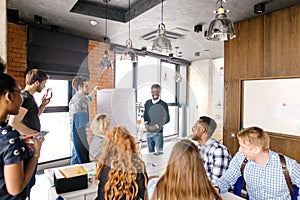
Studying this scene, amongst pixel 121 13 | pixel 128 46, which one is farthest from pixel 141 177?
pixel 121 13

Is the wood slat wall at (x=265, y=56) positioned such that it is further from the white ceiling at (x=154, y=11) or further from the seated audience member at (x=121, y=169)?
the seated audience member at (x=121, y=169)

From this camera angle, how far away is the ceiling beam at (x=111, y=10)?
8.20 ft

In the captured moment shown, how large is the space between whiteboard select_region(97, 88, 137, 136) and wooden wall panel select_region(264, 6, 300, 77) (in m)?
2.37

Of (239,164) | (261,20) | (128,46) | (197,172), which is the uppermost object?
(261,20)

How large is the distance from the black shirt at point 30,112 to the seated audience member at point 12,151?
2.55 ft

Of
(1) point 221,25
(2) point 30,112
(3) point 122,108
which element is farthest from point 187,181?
(2) point 30,112

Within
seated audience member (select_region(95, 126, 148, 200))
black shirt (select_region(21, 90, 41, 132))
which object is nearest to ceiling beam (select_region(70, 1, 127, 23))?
black shirt (select_region(21, 90, 41, 132))

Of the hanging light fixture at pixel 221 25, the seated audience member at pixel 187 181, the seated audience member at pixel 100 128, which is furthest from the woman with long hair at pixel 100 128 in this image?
Result: the hanging light fixture at pixel 221 25

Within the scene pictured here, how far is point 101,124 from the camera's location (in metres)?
0.83

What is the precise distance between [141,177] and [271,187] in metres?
0.88

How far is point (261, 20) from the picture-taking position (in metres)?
2.64

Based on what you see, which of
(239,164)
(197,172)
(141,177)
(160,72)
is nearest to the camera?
(160,72)

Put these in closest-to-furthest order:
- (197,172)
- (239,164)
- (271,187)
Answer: (197,172) < (271,187) < (239,164)

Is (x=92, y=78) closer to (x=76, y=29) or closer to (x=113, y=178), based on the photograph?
(x=113, y=178)
